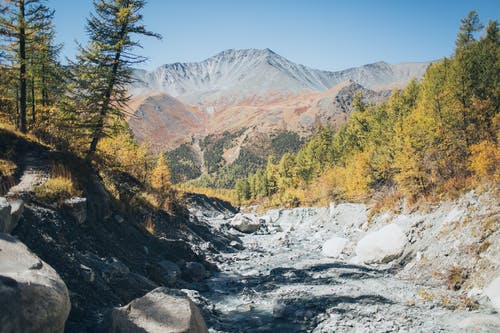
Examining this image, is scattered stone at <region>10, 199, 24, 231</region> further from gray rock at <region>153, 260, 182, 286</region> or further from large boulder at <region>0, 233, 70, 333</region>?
gray rock at <region>153, 260, 182, 286</region>

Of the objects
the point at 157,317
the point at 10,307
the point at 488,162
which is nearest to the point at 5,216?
the point at 10,307

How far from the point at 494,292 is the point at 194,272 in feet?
42.1

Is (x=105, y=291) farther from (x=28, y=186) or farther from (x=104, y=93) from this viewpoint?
(x=104, y=93)

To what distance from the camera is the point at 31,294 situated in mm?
5523

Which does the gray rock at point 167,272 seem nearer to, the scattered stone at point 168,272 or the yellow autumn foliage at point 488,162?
the scattered stone at point 168,272

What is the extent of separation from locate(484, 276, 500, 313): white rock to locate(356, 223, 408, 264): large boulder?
25.2ft

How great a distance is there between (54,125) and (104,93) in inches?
141

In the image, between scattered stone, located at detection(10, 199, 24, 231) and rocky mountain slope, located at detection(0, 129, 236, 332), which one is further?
scattered stone, located at detection(10, 199, 24, 231)

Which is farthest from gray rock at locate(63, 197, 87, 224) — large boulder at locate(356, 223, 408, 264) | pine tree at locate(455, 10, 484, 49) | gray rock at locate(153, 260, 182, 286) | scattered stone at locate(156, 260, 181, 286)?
pine tree at locate(455, 10, 484, 49)

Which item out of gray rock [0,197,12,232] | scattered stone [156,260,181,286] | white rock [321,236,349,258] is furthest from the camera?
white rock [321,236,349,258]

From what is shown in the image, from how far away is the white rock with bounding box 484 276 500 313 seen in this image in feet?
36.2

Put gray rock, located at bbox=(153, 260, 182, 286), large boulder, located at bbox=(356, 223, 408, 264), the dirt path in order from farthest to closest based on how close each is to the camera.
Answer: large boulder, located at bbox=(356, 223, 408, 264) < gray rock, located at bbox=(153, 260, 182, 286) < the dirt path

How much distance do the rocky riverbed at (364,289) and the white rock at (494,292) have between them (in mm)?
196

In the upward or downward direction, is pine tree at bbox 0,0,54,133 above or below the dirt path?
above
